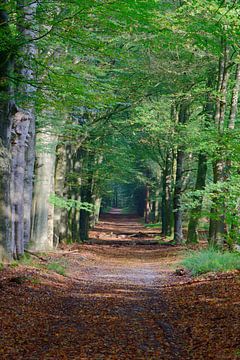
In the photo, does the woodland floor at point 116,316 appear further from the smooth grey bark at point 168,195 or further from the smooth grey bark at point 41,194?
the smooth grey bark at point 168,195

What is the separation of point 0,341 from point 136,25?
7313 mm

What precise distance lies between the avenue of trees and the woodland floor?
163 centimetres

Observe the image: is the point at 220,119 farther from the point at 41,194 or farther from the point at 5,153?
the point at 5,153

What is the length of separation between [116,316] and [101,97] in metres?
4.78

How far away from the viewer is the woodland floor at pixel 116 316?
6.22 metres

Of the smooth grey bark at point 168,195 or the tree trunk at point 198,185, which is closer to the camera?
the tree trunk at point 198,185

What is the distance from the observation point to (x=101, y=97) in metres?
11.0

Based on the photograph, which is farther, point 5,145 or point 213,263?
point 213,263

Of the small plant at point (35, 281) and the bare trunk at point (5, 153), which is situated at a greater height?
the bare trunk at point (5, 153)

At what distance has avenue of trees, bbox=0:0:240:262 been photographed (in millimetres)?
9766

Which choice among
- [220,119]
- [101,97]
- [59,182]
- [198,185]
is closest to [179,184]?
[198,185]

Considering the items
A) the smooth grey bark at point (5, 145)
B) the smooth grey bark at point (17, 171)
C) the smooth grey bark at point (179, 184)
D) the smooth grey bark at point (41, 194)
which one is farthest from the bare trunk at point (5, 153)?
the smooth grey bark at point (179, 184)

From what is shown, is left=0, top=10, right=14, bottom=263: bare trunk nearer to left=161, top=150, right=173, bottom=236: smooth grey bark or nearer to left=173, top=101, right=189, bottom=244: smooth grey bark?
left=173, top=101, right=189, bottom=244: smooth grey bark

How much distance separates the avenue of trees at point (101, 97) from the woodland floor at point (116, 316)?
1634 millimetres
